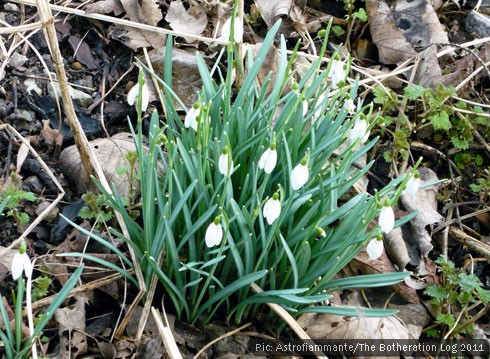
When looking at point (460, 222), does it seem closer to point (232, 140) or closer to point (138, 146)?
point (232, 140)

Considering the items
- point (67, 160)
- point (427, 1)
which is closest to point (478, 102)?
point (427, 1)

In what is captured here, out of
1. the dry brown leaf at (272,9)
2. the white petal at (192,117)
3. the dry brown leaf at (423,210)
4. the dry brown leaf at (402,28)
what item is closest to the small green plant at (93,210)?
the white petal at (192,117)

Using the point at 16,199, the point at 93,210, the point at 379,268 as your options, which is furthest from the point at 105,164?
the point at 379,268

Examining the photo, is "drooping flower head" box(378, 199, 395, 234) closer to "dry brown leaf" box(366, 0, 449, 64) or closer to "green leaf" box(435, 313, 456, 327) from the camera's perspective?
"green leaf" box(435, 313, 456, 327)

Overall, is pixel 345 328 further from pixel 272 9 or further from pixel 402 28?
pixel 402 28

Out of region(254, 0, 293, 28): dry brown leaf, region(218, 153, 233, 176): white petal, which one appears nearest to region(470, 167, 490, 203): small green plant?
region(254, 0, 293, 28): dry brown leaf

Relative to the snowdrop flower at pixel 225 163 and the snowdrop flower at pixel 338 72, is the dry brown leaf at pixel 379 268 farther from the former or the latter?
the snowdrop flower at pixel 225 163
